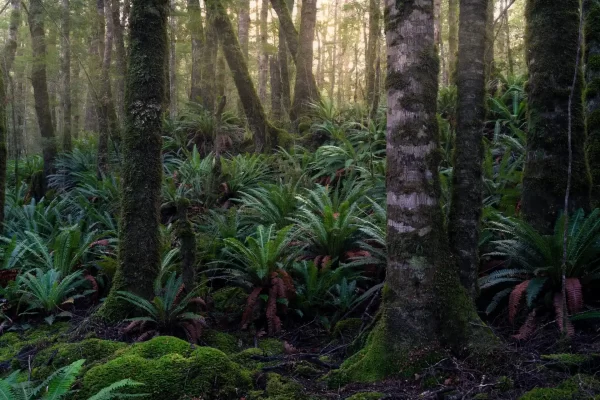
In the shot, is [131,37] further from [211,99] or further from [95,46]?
[95,46]

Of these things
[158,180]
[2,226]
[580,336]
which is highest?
[158,180]

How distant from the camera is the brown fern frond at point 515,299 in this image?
389 centimetres

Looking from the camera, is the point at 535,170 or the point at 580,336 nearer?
the point at 580,336

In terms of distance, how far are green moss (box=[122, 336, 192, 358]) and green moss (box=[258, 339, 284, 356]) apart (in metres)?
0.93

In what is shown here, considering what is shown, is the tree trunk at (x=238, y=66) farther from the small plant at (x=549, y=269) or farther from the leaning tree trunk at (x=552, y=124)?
the small plant at (x=549, y=269)

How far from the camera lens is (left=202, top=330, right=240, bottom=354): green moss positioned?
4.45 metres

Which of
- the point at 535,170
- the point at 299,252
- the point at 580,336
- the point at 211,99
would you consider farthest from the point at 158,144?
the point at 211,99

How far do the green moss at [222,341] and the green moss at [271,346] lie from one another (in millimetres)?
241

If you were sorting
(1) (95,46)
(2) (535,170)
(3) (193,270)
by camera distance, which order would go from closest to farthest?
(2) (535,170) → (3) (193,270) → (1) (95,46)

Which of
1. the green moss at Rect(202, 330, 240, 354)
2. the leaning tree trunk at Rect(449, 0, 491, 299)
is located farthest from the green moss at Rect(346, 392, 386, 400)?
the green moss at Rect(202, 330, 240, 354)

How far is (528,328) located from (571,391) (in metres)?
1.16

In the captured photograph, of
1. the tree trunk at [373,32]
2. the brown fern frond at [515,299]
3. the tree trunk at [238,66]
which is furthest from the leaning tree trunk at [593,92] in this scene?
the tree trunk at [238,66]

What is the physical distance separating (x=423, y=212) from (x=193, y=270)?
274cm

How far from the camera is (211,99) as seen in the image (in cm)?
1391
